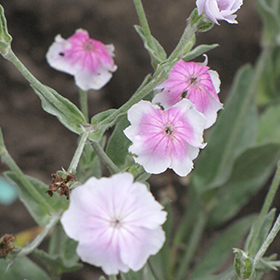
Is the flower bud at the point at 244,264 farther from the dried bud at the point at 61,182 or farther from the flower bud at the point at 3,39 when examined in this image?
the flower bud at the point at 3,39

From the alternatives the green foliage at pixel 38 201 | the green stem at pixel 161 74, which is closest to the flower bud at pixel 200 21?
the green stem at pixel 161 74

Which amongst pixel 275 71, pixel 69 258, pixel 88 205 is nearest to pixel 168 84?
pixel 88 205

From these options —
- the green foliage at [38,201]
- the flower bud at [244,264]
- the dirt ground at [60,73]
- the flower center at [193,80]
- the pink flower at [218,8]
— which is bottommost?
the flower bud at [244,264]

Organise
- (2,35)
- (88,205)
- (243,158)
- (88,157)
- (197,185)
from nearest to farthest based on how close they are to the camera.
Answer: (88,205)
(2,35)
(88,157)
(243,158)
(197,185)

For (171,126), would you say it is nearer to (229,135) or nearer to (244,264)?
(244,264)

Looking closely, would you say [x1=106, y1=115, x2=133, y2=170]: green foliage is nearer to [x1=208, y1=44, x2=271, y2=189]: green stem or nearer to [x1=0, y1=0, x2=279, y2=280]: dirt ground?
[x1=208, y1=44, x2=271, y2=189]: green stem

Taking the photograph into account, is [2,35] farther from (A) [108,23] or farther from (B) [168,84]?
(A) [108,23]
